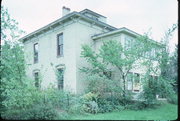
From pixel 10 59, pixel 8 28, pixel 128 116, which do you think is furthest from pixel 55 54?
pixel 128 116

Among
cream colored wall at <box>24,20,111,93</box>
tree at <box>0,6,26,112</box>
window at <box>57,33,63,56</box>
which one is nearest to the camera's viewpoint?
tree at <box>0,6,26,112</box>

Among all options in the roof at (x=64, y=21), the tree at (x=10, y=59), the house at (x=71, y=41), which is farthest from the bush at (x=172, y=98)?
the tree at (x=10, y=59)

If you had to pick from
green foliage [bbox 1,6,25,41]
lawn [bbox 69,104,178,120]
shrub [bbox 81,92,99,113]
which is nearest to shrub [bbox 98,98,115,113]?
shrub [bbox 81,92,99,113]

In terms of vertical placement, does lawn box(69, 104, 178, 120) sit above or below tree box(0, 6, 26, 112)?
below

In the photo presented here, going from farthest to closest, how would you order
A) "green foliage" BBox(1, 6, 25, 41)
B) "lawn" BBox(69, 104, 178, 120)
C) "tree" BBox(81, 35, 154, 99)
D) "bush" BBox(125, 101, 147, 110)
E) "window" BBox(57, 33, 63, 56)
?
1. "window" BBox(57, 33, 63, 56)
2. "tree" BBox(81, 35, 154, 99)
3. "bush" BBox(125, 101, 147, 110)
4. "lawn" BBox(69, 104, 178, 120)
5. "green foliage" BBox(1, 6, 25, 41)

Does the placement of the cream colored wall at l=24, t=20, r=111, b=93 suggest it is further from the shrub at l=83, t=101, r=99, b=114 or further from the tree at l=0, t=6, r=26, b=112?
the tree at l=0, t=6, r=26, b=112

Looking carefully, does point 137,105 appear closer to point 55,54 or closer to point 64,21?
point 55,54

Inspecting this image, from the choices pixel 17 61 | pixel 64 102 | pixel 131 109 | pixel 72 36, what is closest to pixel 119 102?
pixel 131 109

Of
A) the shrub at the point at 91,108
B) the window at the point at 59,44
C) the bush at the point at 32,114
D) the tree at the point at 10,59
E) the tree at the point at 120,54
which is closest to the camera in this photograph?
the bush at the point at 32,114

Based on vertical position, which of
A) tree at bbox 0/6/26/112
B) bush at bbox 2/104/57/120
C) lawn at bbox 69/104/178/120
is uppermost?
tree at bbox 0/6/26/112

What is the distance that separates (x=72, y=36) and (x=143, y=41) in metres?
4.42

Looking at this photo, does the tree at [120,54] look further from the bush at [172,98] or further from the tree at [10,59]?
the tree at [10,59]

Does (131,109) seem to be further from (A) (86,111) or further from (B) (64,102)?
(B) (64,102)

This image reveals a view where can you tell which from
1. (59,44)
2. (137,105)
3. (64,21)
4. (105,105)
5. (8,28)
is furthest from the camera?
(59,44)
